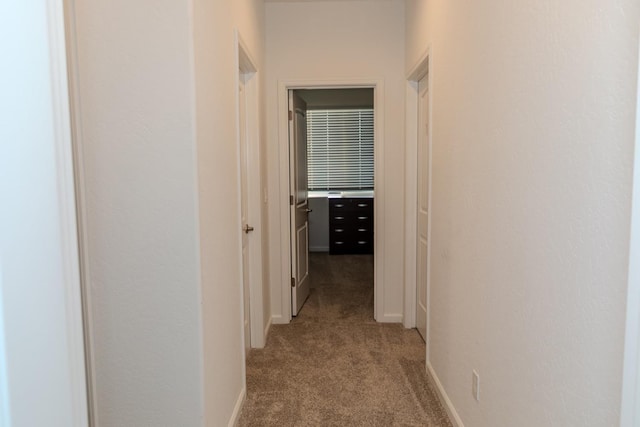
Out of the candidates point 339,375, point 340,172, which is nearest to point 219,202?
point 339,375

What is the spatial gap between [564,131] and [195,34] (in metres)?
1.30

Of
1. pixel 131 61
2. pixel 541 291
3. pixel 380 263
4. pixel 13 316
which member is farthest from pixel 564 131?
pixel 380 263

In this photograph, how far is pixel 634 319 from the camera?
913 millimetres

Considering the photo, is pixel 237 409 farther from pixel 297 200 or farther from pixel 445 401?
pixel 297 200

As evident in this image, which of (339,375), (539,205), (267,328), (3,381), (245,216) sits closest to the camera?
(3,381)

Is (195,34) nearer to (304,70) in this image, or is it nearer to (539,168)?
(539,168)

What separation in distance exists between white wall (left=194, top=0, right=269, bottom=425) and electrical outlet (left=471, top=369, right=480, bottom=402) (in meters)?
1.13

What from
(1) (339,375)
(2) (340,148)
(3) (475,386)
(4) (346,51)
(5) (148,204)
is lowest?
(1) (339,375)

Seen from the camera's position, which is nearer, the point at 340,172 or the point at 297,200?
the point at 297,200

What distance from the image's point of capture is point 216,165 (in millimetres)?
1968

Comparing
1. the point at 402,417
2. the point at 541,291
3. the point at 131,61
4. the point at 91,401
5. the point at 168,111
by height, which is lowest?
the point at 402,417

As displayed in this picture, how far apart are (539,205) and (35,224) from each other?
1.30 meters

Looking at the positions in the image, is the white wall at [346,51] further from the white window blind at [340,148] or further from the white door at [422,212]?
the white window blind at [340,148]

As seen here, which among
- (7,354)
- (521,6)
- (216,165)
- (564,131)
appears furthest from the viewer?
(216,165)
